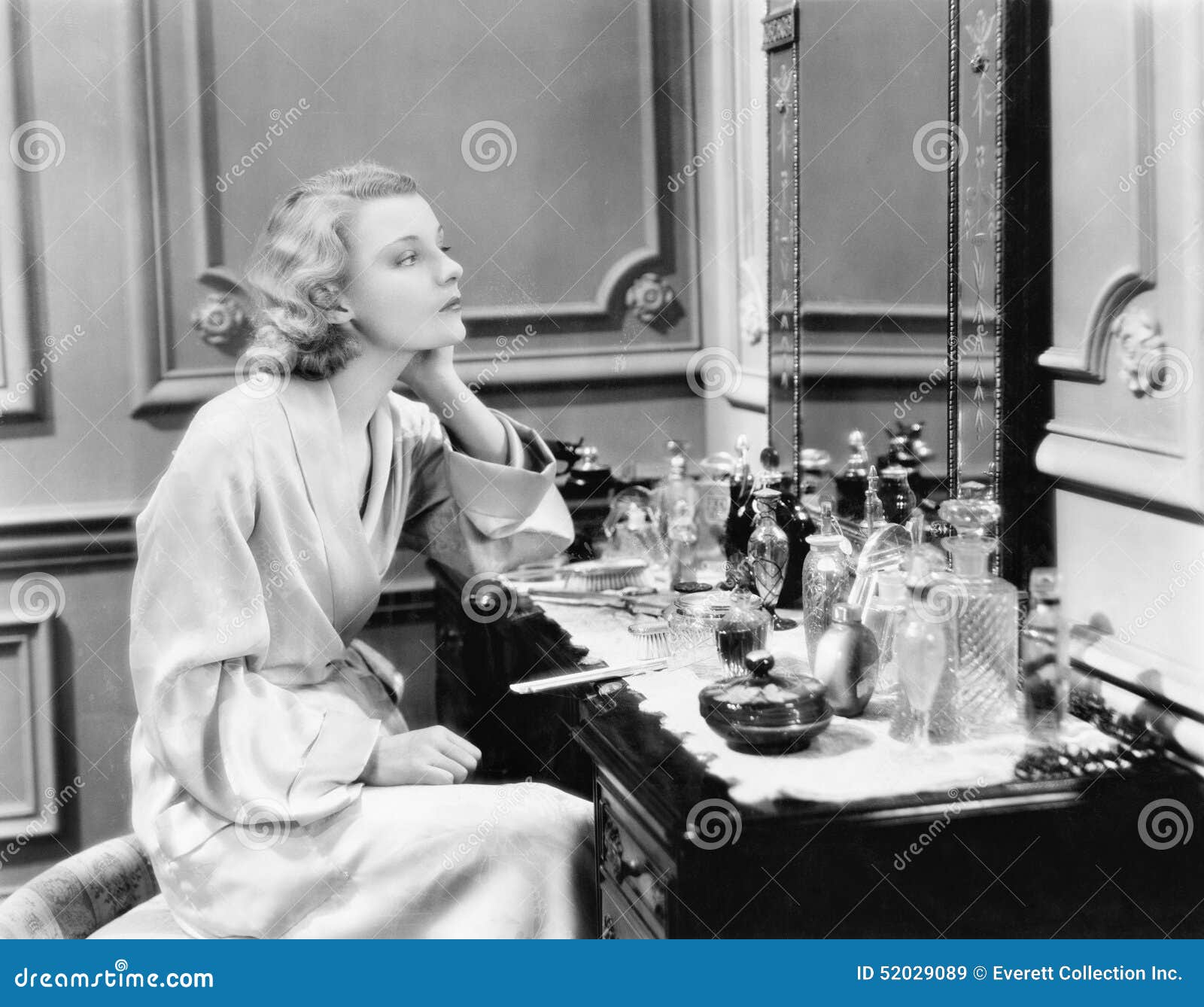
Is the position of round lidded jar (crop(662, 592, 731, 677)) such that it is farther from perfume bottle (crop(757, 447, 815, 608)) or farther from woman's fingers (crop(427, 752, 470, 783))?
woman's fingers (crop(427, 752, 470, 783))

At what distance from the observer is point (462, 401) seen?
2.20 meters

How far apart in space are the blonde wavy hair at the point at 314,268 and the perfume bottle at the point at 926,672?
0.98 metres

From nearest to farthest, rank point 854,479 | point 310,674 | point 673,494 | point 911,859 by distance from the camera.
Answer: point 911,859, point 310,674, point 854,479, point 673,494

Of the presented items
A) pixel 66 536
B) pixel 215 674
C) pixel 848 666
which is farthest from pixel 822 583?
pixel 66 536

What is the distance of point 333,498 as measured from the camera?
1.96 metres

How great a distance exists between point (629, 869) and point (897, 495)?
2.73ft

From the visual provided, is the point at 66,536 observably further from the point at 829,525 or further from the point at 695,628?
the point at 829,525

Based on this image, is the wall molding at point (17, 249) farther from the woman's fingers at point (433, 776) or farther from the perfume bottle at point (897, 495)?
the perfume bottle at point (897, 495)

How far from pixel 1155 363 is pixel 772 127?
1346 mm

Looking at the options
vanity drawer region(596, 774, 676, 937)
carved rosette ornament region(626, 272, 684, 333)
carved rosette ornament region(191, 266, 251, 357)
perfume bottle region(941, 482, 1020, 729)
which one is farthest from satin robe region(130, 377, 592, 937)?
carved rosette ornament region(626, 272, 684, 333)

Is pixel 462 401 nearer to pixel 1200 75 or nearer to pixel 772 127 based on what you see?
pixel 772 127

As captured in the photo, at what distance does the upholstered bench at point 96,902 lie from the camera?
183 centimetres

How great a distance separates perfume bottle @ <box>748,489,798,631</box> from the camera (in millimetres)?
2193

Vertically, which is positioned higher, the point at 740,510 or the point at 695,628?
the point at 740,510
